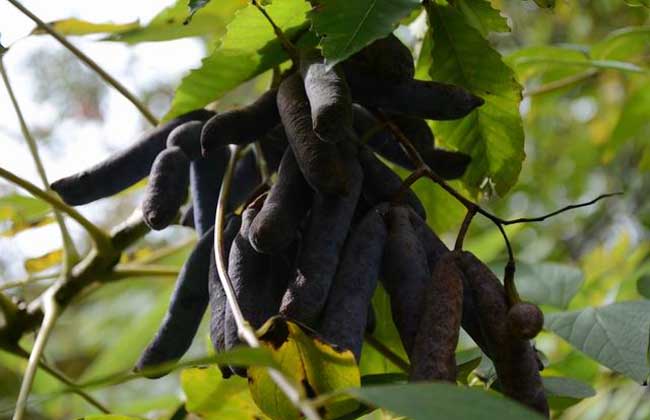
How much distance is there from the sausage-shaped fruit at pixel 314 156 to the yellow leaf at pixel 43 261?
79cm

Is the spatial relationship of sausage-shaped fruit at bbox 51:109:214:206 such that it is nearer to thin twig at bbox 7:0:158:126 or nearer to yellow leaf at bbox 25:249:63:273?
thin twig at bbox 7:0:158:126

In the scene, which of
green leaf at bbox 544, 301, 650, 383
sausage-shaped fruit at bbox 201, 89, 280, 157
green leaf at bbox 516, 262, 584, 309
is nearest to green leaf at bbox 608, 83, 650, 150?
green leaf at bbox 516, 262, 584, 309

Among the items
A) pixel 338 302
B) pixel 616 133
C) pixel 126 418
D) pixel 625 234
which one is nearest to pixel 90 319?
pixel 625 234

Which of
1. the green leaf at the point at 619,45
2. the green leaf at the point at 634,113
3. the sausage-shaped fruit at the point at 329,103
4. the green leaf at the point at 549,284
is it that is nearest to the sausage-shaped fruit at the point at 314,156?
the sausage-shaped fruit at the point at 329,103

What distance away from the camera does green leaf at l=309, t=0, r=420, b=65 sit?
84 cm

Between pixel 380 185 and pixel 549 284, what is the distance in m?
0.66

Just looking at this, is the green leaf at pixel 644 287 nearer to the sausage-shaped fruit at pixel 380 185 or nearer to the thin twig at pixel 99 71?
the sausage-shaped fruit at pixel 380 185

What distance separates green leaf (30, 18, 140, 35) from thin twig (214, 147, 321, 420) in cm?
38

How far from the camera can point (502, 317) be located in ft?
2.57

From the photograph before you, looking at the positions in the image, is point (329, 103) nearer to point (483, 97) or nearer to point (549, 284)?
point (483, 97)

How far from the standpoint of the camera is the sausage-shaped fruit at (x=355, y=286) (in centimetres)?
77

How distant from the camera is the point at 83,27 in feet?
4.52

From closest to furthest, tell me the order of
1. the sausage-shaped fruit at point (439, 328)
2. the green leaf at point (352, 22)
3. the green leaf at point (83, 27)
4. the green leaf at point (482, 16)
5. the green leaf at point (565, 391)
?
the sausage-shaped fruit at point (439, 328) < the green leaf at point (352, 22) < the green leaf at point (565, 391) < the green leaf at point (482, 16) < the green leaf at point (83, 27)

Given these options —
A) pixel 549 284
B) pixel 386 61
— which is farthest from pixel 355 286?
pixel 549 284
